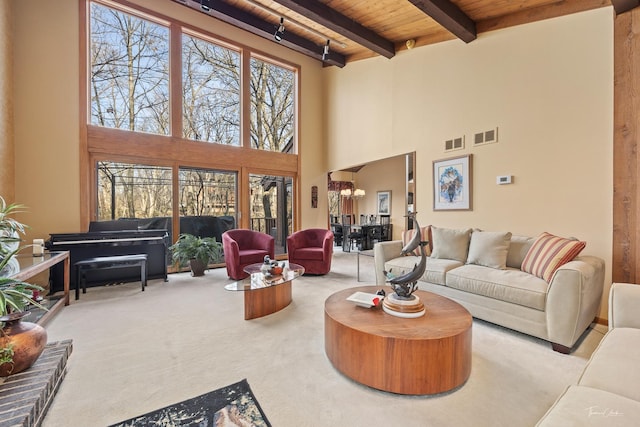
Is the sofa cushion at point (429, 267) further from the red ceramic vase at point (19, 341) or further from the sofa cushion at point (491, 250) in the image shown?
the red ceramic vase at point (19, 341)

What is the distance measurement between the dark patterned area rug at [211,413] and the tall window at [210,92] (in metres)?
4.69

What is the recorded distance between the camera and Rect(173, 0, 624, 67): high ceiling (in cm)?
332

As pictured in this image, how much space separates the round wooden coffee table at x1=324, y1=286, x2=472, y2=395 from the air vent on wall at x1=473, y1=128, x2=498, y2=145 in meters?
2.80

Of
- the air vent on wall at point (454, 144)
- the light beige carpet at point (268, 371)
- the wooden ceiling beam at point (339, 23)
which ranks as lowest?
the light beige carpet at point (268, 371)

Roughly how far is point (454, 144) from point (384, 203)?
5.23m

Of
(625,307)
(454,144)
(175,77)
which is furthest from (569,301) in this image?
(175,77)

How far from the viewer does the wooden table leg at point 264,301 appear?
2854mm

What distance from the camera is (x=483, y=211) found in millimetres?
3816

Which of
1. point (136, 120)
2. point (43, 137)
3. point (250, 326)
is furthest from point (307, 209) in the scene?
point (43, 137)

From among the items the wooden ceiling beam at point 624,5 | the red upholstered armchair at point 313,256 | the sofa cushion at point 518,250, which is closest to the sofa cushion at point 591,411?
the sofa cushion at point 518,250

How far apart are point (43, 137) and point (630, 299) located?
662 cm

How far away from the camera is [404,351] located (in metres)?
1.65

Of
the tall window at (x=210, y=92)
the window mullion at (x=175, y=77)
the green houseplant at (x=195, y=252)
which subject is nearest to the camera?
the green houseplant at (x=195, y=252)

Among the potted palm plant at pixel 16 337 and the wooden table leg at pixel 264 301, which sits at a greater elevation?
the potted palm plant at pixel 16 337
